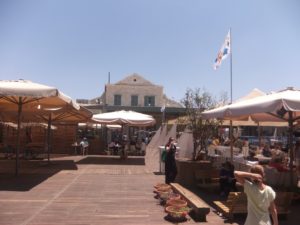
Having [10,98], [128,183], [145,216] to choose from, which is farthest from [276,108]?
[10,98]

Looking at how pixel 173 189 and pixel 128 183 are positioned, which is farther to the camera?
pixel 128 183

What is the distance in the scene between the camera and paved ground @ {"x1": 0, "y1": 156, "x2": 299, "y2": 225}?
7895 mm

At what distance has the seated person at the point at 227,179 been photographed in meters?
10.5

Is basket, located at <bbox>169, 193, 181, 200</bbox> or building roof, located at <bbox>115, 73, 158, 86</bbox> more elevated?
building roof, located at <bbox>115, 73, 158, 86</bbox>

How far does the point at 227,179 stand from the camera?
10617 millimetres

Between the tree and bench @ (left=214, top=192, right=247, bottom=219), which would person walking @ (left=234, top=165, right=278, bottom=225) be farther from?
the tree

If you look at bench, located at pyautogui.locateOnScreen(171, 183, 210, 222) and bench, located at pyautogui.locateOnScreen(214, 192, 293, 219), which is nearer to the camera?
bench, located at pyautogui.locateOnScreen(171, 183, 210, 222)

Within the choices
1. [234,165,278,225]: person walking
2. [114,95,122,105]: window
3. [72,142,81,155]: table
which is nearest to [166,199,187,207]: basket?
[234,165,278,225]: person walking

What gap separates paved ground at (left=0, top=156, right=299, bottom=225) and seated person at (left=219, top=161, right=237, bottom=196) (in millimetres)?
482

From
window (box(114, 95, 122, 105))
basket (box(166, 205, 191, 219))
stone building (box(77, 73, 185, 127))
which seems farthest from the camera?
stone building (box(77, 73, 185, 127))

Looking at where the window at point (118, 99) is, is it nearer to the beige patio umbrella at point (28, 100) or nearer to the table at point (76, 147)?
the table at point (76, 147)

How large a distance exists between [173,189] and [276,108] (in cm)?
351

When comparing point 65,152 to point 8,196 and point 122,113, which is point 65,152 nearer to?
point 122,113

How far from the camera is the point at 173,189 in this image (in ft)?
34.7
